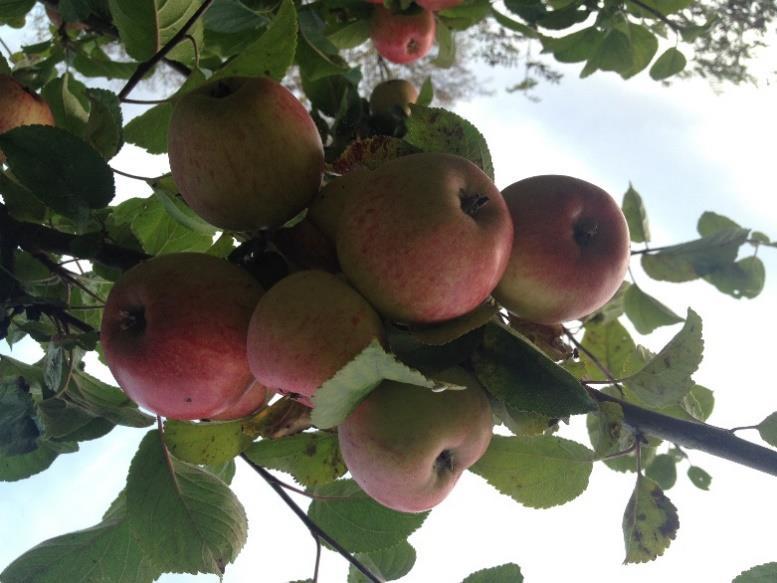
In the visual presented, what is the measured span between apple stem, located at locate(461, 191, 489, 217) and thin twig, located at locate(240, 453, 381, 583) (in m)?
0.46

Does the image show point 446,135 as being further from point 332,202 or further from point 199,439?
point 199,439

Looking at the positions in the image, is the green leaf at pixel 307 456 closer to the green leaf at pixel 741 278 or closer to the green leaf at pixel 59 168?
the green leaf at pixel 59 168

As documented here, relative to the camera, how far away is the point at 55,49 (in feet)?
4.27

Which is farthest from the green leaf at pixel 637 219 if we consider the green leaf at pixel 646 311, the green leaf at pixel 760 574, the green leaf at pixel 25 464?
the green leaf at pixel 25 464

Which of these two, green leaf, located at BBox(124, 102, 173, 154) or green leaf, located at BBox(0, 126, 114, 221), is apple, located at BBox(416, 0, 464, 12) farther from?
green leaf, located at BBox(0, 126, 114, 221)

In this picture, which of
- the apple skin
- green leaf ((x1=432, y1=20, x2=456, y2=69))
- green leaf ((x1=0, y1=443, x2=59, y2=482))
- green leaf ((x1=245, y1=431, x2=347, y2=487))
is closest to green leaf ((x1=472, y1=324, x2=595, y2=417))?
the apple skin

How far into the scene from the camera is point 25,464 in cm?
98

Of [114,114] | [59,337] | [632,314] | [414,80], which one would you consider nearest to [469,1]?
[632,314]

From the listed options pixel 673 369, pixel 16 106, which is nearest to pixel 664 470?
pixel 673 369

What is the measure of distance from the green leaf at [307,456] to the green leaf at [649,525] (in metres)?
0.34

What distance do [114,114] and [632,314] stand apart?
2.61ft

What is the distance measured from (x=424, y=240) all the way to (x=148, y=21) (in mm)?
485

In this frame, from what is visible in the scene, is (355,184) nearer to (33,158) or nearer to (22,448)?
(33,158)

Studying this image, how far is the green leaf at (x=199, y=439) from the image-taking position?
2.43ft
